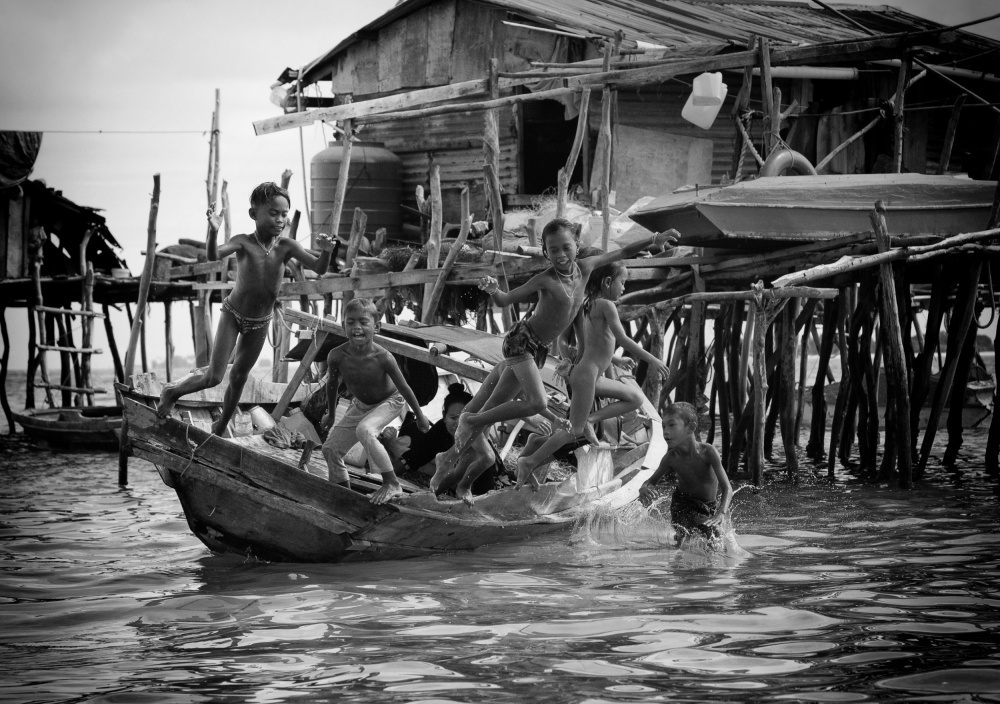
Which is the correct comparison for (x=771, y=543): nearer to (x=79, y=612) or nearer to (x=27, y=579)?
(x=79, y=612)

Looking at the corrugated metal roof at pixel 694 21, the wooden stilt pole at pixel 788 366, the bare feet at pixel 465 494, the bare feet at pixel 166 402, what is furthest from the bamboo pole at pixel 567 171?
the bare feet at pixel 166 402

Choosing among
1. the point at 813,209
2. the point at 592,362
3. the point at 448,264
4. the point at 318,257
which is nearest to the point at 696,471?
the point at 592,362

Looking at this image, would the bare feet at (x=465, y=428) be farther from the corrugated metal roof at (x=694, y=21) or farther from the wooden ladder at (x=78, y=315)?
the wooden ladder at (x=78, y=315)

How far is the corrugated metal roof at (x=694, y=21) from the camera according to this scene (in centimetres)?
1516

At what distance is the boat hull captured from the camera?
652 centimetres

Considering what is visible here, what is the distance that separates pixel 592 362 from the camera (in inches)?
295

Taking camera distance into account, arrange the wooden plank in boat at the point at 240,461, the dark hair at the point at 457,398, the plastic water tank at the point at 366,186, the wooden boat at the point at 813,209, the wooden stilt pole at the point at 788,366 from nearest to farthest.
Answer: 1. the wooden plank in boat at the point at 240,461
2. the dark hair at the point at 457,398
3. the wooden boat at the point at 813,209
4. the wooden stilt pole at the point at 788,366
5. the plastic water tank at the point at 366,186

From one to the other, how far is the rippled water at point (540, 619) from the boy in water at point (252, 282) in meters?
1.33

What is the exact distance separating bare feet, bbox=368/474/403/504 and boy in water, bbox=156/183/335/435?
1.16m

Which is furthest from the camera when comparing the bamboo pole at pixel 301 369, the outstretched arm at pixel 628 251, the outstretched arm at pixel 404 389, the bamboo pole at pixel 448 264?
the bamboo pole at pixel 448 264

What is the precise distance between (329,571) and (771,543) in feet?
10.9

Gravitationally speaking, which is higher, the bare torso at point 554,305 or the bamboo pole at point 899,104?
the bamboo pole at point 899,104

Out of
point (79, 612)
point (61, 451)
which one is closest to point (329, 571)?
point (79, 612)

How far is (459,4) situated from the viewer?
16.8 metres
